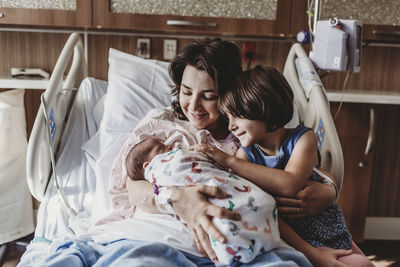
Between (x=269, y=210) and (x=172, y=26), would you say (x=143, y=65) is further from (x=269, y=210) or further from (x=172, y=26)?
(x=269, y=210)

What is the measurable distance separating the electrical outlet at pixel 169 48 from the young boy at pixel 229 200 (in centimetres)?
152

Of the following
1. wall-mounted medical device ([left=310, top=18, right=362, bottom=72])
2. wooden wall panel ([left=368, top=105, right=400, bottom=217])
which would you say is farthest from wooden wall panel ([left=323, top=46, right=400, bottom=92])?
wall-mounted medical device ([left=310, top=18, right=362, bottom=72])

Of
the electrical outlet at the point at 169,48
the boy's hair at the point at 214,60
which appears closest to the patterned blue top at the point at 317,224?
the boy's hair at the point at 214,60

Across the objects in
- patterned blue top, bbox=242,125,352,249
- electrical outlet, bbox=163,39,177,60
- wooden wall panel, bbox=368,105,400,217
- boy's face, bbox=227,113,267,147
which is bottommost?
wooden wall panel, bbox=368,105,400,217

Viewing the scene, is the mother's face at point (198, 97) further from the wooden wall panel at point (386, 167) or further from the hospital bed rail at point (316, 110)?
the wooden wall panel at point (386, 167)

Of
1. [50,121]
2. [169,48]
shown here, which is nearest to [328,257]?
[50,121]

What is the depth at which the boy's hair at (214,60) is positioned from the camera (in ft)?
4.59

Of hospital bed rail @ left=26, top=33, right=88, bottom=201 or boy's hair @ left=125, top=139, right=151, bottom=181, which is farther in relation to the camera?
hospital bed rail @ left=26, top=33, right=88, bottom=201

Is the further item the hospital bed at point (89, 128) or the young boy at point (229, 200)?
the hospital bed at point (89, 128)

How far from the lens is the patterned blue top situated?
128 centimetres

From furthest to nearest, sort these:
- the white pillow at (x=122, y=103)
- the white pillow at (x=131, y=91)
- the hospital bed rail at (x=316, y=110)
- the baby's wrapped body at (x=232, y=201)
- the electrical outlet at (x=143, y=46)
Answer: the electrical outlet at (x=143, y=46) < the white pillow at (x=131, y=91) < the white pillow at (x=122, y=103) < the hospital bed rail at (x=316, y=110) < the baby's wrapped body at (x=232, y=201)

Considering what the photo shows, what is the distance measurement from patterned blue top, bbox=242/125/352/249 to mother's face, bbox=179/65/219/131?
0.84ft

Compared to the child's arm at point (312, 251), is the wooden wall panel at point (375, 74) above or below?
above

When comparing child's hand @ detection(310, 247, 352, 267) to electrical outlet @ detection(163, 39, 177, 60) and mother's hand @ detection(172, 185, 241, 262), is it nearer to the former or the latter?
mother's hand @ detection(172, 185, 241, 262)
